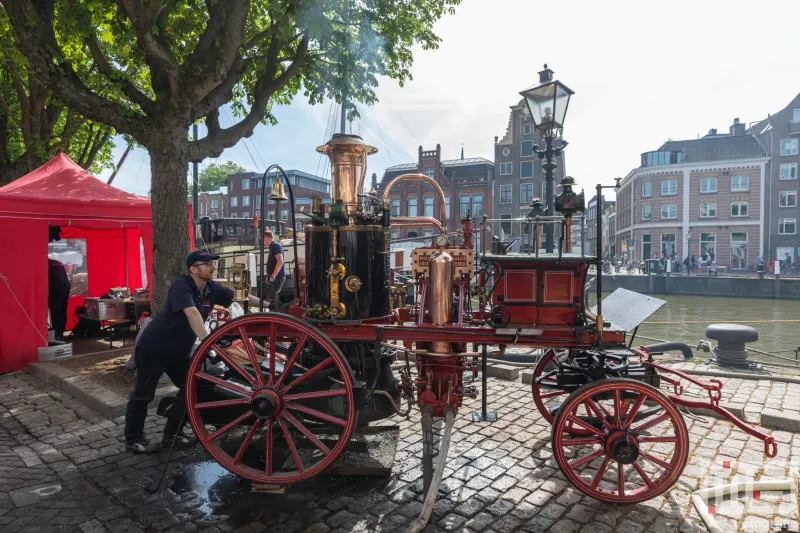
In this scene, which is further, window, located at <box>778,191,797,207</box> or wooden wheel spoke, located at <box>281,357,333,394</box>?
window, located at <box>778,191,797,207</box>

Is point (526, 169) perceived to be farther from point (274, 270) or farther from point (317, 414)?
point (317, 414)

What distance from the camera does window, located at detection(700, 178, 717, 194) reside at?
126 feet

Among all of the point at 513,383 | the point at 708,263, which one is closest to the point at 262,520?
the point at 513,383

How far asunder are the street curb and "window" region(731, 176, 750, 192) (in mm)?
44111

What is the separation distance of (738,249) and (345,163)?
43638mm

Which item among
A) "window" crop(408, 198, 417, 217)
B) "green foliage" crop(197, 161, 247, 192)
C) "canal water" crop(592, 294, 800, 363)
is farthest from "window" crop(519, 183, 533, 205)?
"green foliage" crop(197, 161, 247, 192)

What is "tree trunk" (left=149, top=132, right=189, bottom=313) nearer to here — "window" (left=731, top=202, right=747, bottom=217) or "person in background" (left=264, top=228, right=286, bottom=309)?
"person in background" (left=264, top=228, right=286, bottom=309)

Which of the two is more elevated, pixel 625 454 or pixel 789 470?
pixel 625 454

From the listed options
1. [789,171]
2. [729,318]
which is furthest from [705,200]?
[729,318]

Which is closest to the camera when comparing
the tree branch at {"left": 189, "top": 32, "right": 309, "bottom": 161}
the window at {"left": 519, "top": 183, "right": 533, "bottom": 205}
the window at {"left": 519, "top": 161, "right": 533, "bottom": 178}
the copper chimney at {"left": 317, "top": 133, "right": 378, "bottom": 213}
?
the copper chimney at {"left": 317, "top": 133, "right": 378, "bottom": 213}

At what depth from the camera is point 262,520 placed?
10.2ft

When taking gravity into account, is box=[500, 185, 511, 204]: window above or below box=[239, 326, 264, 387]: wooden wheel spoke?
above

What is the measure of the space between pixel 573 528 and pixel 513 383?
10.7ft

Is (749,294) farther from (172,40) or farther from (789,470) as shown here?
(172,40)
